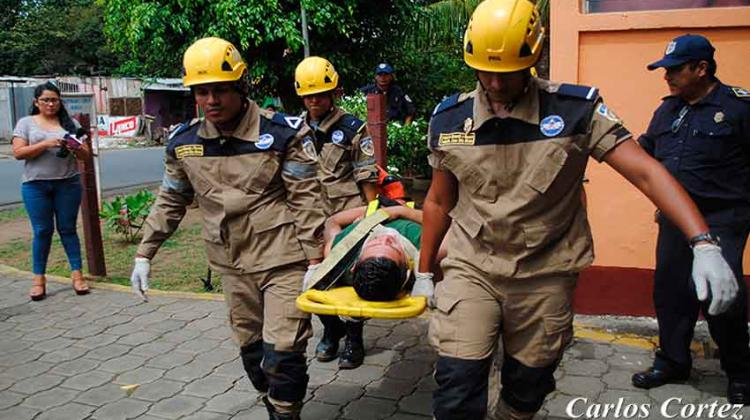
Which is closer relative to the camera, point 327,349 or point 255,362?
point 255,362

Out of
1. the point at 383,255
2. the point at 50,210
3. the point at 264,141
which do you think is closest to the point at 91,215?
the point at 50,210

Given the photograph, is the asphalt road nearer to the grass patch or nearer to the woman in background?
the grass patch

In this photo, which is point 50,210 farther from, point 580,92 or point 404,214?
point 580,92

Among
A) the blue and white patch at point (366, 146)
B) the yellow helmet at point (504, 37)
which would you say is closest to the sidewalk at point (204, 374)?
the blue and white patch at point (366, 146)

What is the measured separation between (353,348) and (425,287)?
144 centimetres

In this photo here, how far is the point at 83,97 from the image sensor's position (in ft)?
→ 31.6

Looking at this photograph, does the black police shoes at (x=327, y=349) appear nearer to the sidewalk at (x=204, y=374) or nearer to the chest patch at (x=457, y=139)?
the sidewalk at (x=204, y=374)

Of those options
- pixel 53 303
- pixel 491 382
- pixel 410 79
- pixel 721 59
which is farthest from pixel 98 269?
pixel 410 79

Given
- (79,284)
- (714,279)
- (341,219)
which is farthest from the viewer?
(79,284)

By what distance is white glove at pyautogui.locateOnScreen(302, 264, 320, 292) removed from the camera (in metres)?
3.15

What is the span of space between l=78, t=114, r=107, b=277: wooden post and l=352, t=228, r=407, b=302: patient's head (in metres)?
3.89

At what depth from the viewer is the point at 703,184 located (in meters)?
3.60

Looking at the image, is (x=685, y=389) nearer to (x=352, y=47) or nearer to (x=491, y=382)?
(x=491, y=382)

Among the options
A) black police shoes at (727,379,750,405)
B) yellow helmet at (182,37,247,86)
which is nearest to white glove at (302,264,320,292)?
yellow helmet at (182,37,247,86)
